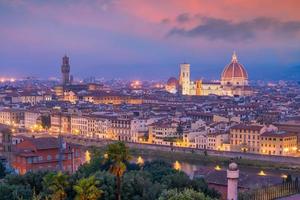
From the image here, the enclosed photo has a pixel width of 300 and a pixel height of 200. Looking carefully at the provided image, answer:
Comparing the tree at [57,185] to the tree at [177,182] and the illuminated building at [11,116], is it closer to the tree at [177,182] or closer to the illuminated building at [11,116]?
the tree at [177,182]

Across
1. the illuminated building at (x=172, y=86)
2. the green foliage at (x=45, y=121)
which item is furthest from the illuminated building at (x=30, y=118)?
the illuminated building at (x=172, y=86)

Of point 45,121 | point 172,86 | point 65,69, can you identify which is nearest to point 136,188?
point 45,121

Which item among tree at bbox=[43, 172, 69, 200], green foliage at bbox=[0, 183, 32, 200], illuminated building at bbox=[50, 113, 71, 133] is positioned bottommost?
illuminated building at bbox=[50, 113, 71, 133]

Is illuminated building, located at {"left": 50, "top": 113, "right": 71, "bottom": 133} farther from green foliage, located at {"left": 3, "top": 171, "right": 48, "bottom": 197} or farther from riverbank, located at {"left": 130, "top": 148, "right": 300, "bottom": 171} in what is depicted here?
green foliage, located at {"left": 3, "top": 171, "right": 48, "bottom": 197}

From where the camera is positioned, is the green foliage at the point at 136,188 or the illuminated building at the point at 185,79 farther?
the illuminated building at the point at 185,79

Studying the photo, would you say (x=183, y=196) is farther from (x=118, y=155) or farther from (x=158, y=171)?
(x=158, y=171)

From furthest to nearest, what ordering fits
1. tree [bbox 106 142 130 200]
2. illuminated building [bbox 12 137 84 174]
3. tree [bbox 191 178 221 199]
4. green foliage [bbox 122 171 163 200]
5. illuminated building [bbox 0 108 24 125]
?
illuminated building [bbox 0 108 24 125]
illuminated building [bbox 12 137 84 174]
tree [bbox 191 178 221 199]
green foliage [bbox 122 171 163 200]
tree [bbox 106 142 130 200]

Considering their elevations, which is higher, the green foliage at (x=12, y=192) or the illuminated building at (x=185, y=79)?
the illuminated building at (x=185, y=79)

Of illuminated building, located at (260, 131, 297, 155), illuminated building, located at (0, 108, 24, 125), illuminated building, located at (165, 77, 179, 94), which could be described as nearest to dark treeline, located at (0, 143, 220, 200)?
illuminated building, located at (260, 131, 297, 155)
